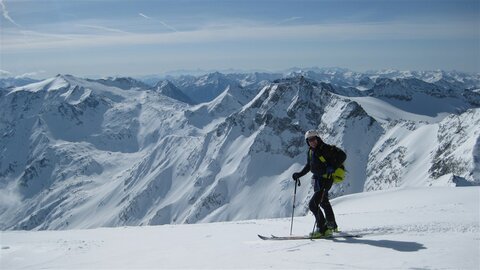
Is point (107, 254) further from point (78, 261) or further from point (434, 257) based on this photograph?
point (434, 257)

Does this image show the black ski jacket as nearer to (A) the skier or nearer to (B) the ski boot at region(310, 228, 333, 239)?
(A) the skier

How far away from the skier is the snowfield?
71cm

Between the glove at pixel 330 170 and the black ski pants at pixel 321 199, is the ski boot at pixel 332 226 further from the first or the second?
the glove at pixel 330 170

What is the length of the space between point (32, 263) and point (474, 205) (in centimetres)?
1603

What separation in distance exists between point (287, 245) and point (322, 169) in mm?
2464

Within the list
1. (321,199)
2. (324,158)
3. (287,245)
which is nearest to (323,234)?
(321,199)

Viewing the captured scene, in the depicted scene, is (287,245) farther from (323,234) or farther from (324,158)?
(324,158)

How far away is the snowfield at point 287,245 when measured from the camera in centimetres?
1070

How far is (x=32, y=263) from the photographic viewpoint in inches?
610

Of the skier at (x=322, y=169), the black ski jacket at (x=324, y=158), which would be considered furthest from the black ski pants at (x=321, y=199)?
the black ski jacket at (x=324, y=158)

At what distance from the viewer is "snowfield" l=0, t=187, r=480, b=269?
1070 centimetres

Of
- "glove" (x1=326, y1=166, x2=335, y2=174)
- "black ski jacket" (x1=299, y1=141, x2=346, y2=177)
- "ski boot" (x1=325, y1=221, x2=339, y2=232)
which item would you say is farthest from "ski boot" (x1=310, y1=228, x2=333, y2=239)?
"glove" (x1=326, y1=166, x2=335, y2=174)

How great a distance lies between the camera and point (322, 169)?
13445mm

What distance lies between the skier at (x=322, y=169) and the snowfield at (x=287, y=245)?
710 mm
